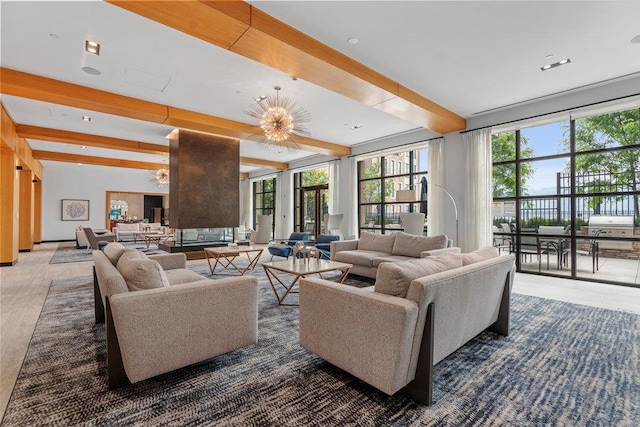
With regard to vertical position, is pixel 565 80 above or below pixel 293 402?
above

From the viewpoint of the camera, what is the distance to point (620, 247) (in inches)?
200

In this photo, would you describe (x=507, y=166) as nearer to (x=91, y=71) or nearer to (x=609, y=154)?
(x=609, y=154)

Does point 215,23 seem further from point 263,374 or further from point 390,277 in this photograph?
point 263,374

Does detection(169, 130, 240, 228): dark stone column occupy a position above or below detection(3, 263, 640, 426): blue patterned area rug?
above

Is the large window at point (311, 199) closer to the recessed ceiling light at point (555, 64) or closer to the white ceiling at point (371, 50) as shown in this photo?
the white ceiling at point (371, 50)

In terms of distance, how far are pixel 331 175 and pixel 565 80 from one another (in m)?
6.29

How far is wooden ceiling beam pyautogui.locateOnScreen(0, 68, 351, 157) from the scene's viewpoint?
4.39 meters

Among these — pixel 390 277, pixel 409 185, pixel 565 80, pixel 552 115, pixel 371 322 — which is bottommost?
pixel 371 322

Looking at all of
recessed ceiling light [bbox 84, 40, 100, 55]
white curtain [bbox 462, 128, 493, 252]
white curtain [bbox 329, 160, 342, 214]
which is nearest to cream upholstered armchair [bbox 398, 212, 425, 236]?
white curtain [bbox 462, 128, 493, 252]

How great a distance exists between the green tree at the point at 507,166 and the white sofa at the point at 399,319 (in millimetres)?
4645

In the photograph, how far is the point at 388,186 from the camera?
863cm

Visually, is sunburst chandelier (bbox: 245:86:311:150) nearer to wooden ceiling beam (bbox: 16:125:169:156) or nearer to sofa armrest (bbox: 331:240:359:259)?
sofa armrest (bbox: 331:240:359:259)

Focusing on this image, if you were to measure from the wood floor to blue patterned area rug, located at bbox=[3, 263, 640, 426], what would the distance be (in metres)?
0.11

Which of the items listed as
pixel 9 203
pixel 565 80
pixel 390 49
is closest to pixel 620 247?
pixel 565 80
